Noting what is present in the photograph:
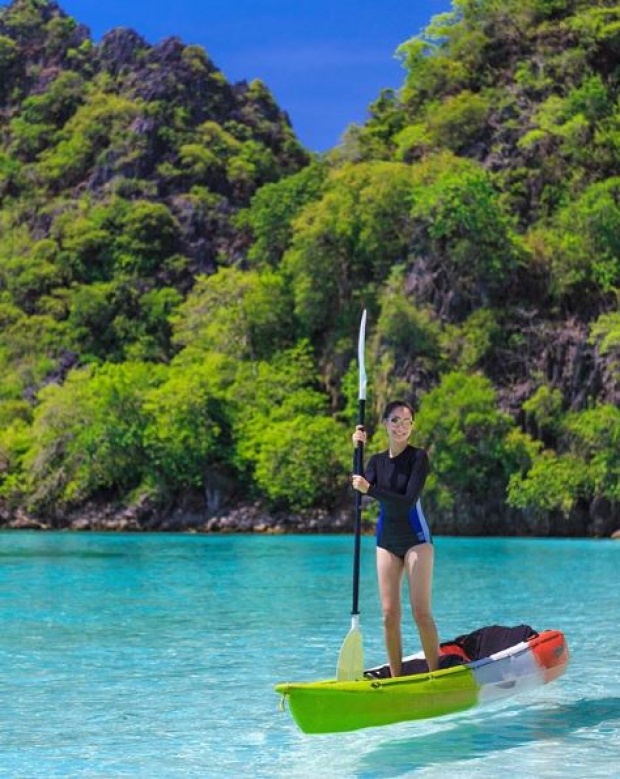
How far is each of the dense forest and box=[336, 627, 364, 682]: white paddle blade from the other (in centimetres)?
3641

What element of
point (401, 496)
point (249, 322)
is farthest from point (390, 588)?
point (249, 322)

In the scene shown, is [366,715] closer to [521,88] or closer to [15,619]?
[15,619]

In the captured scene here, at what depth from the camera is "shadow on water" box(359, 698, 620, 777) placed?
742 cm

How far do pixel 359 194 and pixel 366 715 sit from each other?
48.4 metres

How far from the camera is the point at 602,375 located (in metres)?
46.5

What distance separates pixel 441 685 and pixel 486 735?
0.48 m

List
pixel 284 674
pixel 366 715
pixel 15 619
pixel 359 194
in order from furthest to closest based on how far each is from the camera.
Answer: pixel 359 194, pixel 15 619, pixel 284 674, pixel 366 715

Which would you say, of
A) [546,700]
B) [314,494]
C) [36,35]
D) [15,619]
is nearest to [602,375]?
[314,494]

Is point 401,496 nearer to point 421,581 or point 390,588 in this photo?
point 421,581

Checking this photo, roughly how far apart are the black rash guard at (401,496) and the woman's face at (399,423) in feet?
0.42

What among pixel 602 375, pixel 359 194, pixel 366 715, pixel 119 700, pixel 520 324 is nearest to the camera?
pixel 366 715

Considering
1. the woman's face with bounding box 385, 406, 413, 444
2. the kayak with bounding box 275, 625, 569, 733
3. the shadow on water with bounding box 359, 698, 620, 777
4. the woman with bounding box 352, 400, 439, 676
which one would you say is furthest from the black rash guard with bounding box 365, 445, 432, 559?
the shadow on water with bounding box 359, 698, 620, 777

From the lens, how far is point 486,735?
811 centimetres

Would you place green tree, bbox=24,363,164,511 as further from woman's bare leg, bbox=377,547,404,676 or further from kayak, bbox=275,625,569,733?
woman's bare leg, bbox=377,547,404,676
